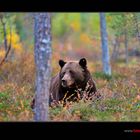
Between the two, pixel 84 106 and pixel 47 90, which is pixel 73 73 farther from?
pixel 47 90

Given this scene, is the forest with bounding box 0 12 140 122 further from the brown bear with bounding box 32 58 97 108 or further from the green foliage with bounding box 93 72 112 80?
the brown bear with bounding box 32 58 97 108

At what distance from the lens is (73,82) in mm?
14219

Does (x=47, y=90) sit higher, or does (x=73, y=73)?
(x=73, y=73)

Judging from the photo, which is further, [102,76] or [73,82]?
[102,76]

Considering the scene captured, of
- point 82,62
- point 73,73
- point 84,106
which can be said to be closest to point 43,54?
point 84,106

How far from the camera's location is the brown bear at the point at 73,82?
14116 mm

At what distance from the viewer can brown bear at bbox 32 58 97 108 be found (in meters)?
14.1

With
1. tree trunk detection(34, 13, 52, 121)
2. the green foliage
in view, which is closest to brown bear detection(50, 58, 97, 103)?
tree trunk detection(34, 13, 52, 121)

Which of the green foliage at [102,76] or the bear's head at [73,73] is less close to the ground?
the bear's head at [73,73]

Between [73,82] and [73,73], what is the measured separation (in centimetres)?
21

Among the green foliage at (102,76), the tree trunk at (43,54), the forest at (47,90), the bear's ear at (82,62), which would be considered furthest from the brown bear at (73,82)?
the green foliage at (102,76)

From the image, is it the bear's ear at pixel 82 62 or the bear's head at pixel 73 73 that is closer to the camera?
the bear's head at pixel 73 73

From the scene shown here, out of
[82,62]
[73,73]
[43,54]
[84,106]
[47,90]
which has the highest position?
[43,54]

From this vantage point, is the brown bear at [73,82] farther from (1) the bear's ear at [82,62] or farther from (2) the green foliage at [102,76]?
(2) the green foliage at [102,76]
